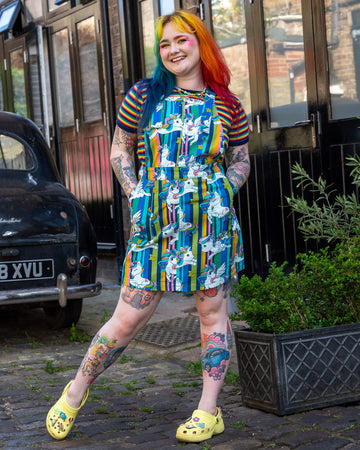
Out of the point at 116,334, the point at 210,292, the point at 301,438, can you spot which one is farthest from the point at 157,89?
the point at 301,438

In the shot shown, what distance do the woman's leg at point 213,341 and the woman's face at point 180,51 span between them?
3.23 feet

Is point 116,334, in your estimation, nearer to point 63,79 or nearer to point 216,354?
point 216,354

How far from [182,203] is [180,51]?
2.22 ft

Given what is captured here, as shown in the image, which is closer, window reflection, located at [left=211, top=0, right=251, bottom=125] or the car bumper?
the car bumper

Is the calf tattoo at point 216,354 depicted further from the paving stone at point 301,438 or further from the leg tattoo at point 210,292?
the paving stone at point 301,438

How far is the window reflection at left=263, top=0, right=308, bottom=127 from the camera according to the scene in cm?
631

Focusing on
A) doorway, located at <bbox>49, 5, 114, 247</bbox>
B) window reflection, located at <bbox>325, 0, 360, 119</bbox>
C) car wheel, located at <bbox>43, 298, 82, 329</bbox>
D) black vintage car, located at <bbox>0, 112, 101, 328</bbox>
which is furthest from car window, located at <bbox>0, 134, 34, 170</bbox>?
doorway, located at <bbox>49, 5, 114, 247</bbox>

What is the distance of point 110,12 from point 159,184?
627 cm

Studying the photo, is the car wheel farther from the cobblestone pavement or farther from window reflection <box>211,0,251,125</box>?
window reflection <box>211,0,251,125</box>

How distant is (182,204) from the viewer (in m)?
3.26

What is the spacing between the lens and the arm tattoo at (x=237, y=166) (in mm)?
3467

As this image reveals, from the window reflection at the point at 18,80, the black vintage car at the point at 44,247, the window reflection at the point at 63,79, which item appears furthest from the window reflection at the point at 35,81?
the black vintage car at the point at 44,247

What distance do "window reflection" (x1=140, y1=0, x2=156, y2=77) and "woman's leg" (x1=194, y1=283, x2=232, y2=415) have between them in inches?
218

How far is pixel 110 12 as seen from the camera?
905 centimetres
